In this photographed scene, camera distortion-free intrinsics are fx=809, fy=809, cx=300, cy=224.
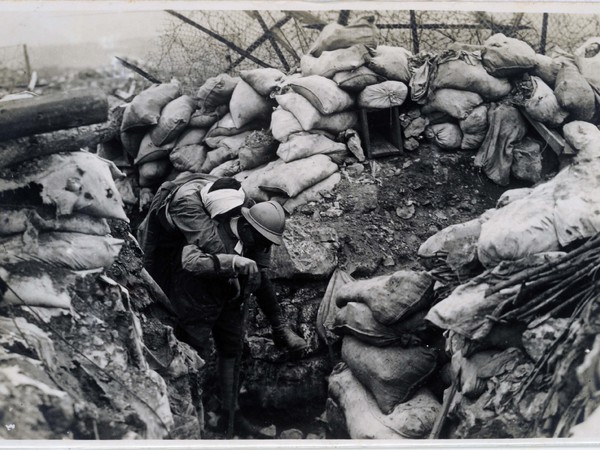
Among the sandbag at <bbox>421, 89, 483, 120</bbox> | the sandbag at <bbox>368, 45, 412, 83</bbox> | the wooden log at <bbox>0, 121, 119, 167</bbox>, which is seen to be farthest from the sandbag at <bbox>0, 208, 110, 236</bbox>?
the sandbag at <bbox>421, 89, 483, 120</bbox>

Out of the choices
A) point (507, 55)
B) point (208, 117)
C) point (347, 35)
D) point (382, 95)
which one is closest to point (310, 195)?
point (382, 95)

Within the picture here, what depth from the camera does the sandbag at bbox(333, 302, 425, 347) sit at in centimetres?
436

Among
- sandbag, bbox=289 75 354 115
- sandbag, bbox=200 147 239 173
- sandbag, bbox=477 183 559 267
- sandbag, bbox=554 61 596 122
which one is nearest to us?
sandbag, bbox=477 183 559 267

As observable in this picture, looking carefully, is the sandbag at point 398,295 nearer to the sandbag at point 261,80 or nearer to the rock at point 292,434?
the rock at point 292,434

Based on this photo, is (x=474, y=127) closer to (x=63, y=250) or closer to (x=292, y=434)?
(x=292, y=434)

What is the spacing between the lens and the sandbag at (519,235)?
13.8ft

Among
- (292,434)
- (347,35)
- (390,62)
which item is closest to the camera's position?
(292,434)

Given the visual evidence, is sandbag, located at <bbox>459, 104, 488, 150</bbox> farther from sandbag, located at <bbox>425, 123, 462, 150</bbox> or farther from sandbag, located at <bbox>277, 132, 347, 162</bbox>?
sandbag, located at <bbox>277, 132, 347, 162</bbox>

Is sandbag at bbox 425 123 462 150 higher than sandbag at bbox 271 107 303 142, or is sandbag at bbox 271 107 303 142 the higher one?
sandbag at bbox 271 107 303 142

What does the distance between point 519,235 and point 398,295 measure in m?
0.71

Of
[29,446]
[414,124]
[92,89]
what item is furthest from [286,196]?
[29,446]

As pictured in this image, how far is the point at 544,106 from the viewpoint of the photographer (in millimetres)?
4703

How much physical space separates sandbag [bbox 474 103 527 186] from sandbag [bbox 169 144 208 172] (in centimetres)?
177

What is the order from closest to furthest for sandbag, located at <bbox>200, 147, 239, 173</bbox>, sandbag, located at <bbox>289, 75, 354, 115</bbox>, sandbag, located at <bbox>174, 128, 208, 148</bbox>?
sandbag, located at <bbox>289, 75, 354, 115</bbox> → sandbag, located at <bbox>200, 147, 239, 173</bbox> → sandbag, located at <bbox>174, 128, 208, 148</bbox>
